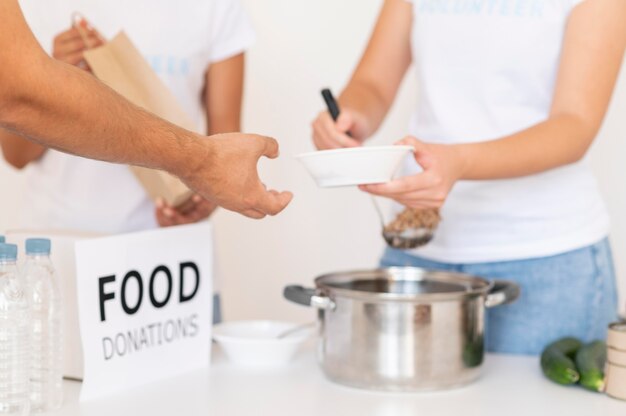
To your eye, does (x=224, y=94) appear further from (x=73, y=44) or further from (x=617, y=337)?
(x=617, y=337)

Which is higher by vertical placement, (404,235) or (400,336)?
(404,235)

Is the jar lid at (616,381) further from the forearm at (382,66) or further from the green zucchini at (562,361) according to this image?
the forearm at (382,66)

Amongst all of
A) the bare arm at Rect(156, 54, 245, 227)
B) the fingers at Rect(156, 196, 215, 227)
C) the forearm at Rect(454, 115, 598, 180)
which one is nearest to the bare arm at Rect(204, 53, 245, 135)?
the bare arm at Rect(156, 54, 245, 227)

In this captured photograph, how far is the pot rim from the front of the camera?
140 cm

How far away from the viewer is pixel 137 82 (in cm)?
171

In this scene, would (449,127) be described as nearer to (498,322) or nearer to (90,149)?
(498,322)

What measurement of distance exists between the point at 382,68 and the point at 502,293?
2.21 feet

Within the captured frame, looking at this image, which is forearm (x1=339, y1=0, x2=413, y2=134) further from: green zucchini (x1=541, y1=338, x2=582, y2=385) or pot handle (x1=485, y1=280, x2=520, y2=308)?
green zucchini (x1=541, y1=338, x2=582, y2=385)

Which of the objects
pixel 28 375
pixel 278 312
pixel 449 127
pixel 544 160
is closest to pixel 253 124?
pixel 278 312

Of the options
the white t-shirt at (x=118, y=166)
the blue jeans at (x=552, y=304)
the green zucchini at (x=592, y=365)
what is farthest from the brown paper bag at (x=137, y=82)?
the green zucchini at (x=592, y=365)

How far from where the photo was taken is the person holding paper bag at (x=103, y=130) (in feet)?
3.26

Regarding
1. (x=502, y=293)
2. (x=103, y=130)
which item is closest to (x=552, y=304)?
(x=502, y=293)

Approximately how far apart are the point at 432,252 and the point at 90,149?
0.89m

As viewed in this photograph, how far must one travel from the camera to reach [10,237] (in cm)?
150
